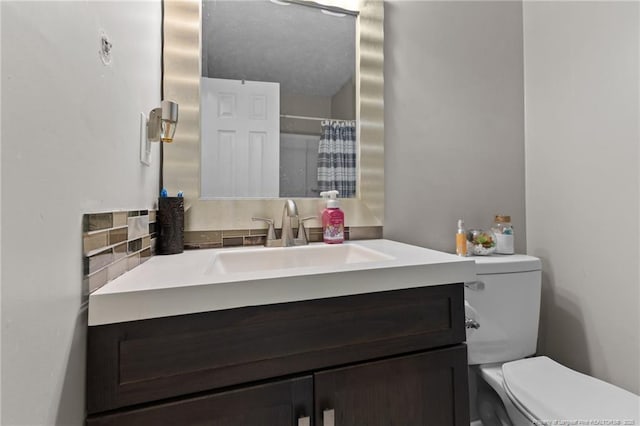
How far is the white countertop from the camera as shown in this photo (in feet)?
1.57

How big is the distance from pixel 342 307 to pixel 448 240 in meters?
0.89

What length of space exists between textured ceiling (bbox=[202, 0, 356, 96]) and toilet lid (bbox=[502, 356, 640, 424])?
1231mm

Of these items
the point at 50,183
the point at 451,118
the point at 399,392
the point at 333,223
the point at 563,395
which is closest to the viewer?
the point at 50,183

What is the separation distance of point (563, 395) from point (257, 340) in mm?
935

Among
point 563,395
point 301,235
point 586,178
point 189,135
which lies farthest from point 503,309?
point 189,135

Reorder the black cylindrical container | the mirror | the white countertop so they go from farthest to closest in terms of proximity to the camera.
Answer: the mirror
the black cylindrical container
the white countertop

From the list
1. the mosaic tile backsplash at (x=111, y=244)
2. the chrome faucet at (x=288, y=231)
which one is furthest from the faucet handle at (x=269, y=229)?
the mosaic tile backsplash at (x=111, y=244)

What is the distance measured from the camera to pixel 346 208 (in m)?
1.20

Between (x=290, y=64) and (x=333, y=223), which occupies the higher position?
(x=290, y=64)

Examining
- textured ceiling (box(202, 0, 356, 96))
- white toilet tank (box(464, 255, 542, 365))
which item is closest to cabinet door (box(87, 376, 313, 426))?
white toilet tank (box(464, 255, 542, 365))

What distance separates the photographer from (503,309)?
1.09m

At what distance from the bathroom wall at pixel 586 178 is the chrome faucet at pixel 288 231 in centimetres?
114

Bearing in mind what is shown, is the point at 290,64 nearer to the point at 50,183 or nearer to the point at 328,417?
the point at 50,183

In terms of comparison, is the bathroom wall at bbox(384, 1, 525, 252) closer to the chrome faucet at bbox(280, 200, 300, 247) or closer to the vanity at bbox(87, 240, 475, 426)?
the chrome faucet at bbox(280, 200, 300, 247)
